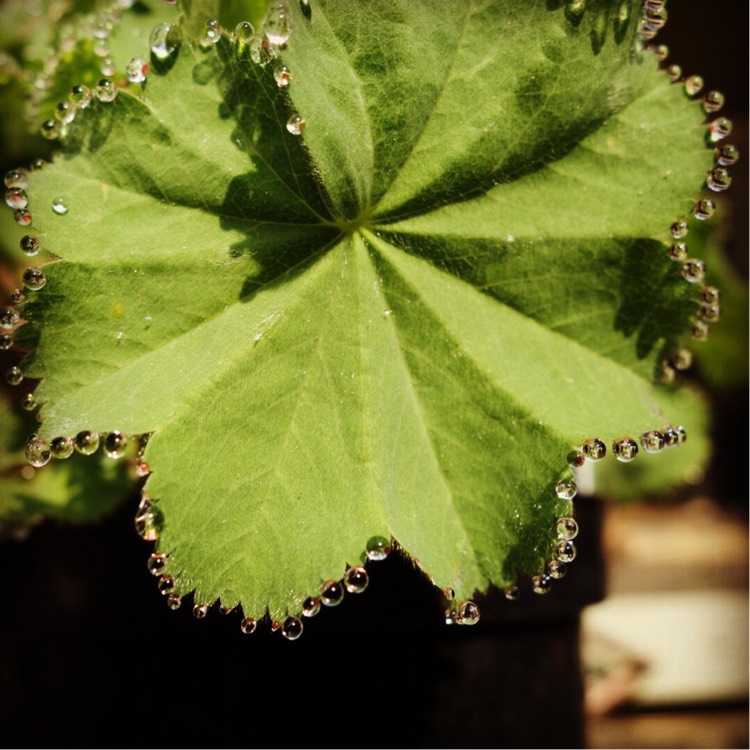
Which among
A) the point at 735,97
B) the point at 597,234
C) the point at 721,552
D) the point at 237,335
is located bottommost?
the point at 721,552

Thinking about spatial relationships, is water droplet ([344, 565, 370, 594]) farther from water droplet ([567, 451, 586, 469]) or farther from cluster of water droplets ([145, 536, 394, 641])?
water droplet ([567, 451, 586, 469])

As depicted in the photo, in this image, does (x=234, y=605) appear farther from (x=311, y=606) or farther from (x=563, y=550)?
A: (x=563, y=550)

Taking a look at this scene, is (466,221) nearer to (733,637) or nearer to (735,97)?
(733,637)

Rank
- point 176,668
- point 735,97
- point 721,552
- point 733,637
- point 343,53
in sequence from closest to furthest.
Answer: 1. point 343,53
2. point 176,668
3. point 733,637
4. point 721,552
5. point 735,97

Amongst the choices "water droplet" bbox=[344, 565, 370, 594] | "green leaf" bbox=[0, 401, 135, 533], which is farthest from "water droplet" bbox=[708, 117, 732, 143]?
"green leaf" bbox=[0, 401, 135, 533]

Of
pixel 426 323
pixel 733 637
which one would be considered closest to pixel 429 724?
pixel 426 323

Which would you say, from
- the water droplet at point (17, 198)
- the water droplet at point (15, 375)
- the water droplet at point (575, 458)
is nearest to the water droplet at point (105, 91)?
the water droplet at point (17, 198)
